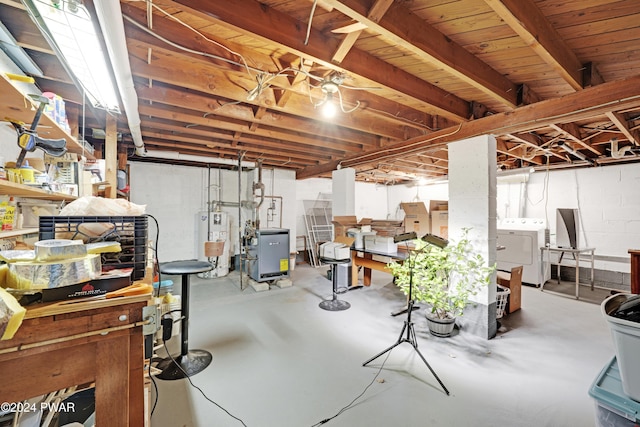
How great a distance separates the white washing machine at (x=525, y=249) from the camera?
4.50 metres

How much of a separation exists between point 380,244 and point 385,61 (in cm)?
241

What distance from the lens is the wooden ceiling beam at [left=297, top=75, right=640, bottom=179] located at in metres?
1.93

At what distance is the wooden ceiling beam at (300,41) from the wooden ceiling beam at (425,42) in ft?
1.17

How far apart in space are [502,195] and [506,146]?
2.26m

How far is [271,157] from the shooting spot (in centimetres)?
507

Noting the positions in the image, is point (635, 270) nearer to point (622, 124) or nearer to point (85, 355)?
point (622, 124)

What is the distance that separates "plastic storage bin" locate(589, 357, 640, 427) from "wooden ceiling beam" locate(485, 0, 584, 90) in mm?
1621

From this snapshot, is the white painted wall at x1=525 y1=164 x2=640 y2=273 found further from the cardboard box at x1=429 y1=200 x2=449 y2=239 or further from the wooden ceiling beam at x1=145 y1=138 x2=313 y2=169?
the wooden ceiling beam at x1=145 y1=138 x2=313 y2=169

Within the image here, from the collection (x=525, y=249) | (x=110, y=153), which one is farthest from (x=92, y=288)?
(x=525, y=249)

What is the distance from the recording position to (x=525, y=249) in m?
4.62

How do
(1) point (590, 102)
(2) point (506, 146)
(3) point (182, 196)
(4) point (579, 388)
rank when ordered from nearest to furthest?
(4) point (579, 388) < (1) point (590, 102) < (2) point (506, 146) < (3) point (182, 196)

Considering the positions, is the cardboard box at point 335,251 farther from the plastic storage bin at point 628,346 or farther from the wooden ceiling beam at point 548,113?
the plastic storage bin at point 628,346

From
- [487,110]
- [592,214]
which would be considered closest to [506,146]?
[487,110]

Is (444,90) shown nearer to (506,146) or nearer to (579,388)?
(506,146)
